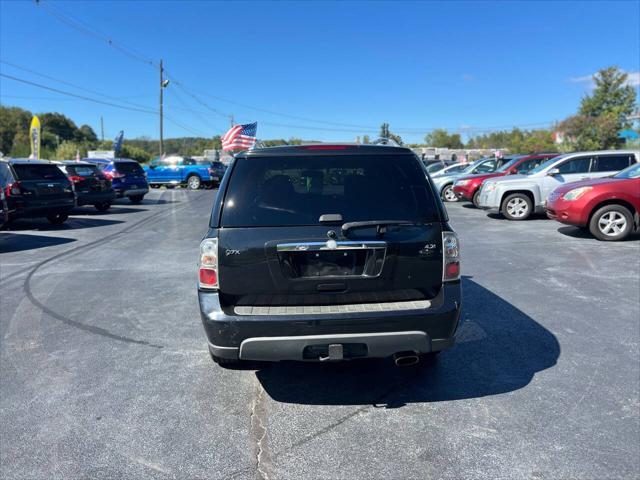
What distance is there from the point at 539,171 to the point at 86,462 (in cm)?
1333

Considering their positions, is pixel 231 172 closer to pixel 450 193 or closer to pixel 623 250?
pixel 623 250

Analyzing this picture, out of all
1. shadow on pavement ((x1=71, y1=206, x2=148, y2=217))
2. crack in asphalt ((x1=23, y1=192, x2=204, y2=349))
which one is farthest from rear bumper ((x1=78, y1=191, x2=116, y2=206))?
crack in asphalt ((x1=23, y1=192, x2=204, y2=349))

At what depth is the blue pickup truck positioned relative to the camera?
29.2m

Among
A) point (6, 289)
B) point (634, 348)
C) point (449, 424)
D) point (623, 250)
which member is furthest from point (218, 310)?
point (623, 250)

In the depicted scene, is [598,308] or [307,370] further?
[598,308]

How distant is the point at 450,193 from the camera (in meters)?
20.2

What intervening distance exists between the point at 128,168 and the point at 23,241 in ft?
30.6

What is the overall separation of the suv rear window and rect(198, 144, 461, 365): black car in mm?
17656

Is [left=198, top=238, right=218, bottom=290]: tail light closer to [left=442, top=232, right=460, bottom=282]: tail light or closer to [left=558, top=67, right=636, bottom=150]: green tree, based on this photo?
[left=442, top=232, right=460, bottom=282]: tail light

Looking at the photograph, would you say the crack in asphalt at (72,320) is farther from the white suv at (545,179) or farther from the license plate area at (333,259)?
the white suv at (545,179)

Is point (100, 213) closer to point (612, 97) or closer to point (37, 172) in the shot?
point (37, 172)

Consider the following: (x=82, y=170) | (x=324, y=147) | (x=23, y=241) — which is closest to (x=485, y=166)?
(x=82, y=170)

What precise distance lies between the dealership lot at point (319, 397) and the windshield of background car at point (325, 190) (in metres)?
1.36

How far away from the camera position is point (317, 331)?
3.17 metres
